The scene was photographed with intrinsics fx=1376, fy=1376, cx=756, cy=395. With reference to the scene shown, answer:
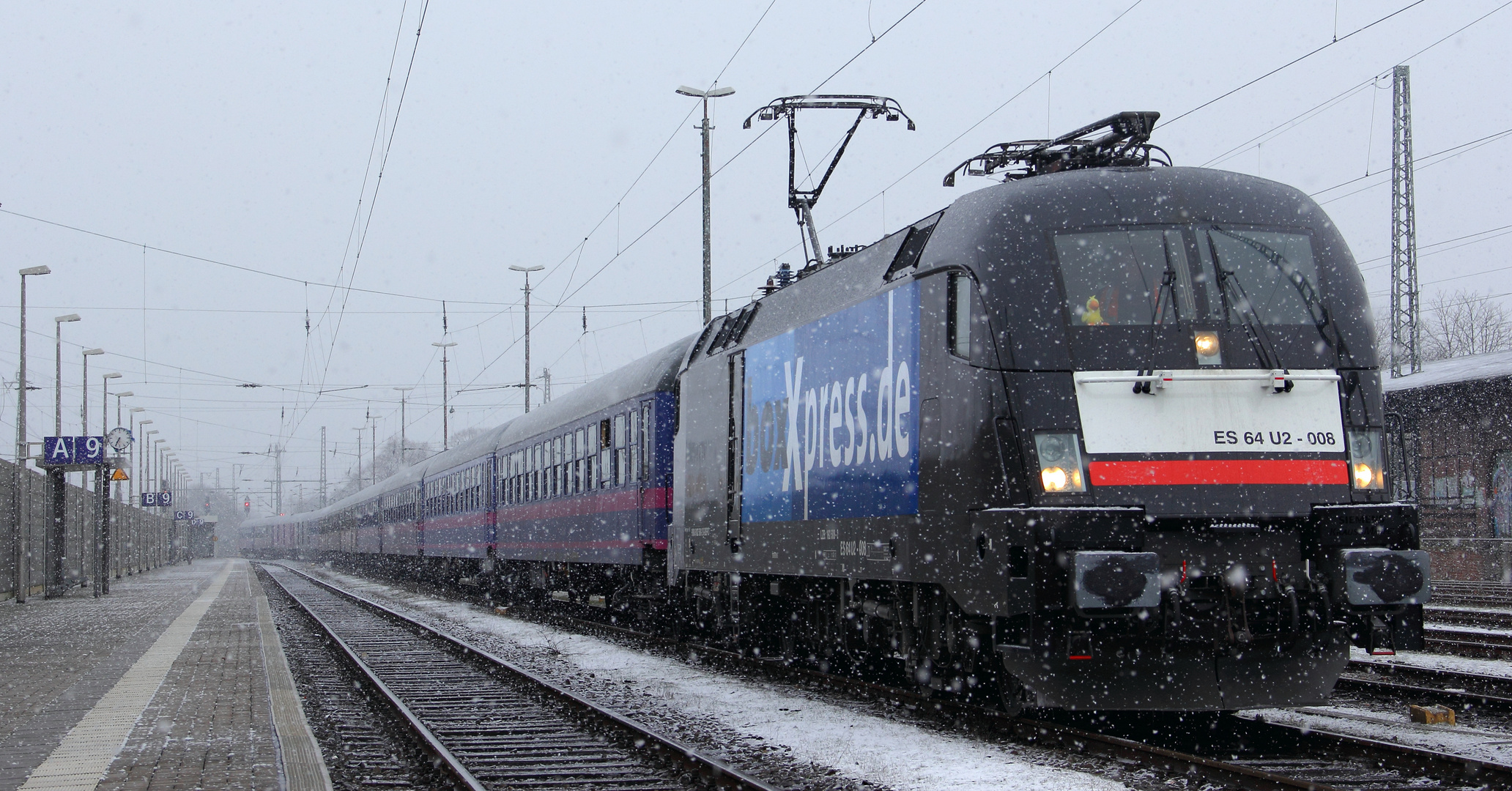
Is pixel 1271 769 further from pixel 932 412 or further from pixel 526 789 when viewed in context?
pixel 526 789

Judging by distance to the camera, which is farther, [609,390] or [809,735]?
[609,390]

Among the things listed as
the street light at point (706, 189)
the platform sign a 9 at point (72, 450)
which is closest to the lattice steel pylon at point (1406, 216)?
the street light at point (706, 189)

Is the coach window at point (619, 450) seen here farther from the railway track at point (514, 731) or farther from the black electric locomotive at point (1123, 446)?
the black electric locomotive at point (1123, 446)

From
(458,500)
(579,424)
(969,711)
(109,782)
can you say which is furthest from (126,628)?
(969,711)

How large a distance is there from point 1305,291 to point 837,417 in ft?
10.9

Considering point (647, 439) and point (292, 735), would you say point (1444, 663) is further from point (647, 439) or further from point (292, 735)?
point (292, 735)

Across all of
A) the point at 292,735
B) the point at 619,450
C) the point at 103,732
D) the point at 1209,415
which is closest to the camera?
the point at 1209,415

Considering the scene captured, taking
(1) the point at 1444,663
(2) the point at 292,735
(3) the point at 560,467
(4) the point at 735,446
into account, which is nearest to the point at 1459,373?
(1) the point at 1444,663

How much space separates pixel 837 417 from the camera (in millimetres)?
9852

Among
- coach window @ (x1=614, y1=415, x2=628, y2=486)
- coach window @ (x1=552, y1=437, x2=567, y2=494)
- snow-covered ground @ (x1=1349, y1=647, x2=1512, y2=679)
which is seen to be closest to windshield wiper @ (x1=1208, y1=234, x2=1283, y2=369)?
snow-covered ground @ (x1=1349, y1=647, x2=1512, y2=679)

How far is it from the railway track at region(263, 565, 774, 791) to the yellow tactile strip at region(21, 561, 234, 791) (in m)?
1.86

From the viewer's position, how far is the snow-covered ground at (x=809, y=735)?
278 inches

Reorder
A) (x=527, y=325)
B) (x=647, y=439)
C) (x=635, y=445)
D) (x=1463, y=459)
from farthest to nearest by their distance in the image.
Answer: (x=527, y=325) < (x=1463, y=459) < (x=635, y=445) < (x=647, y=439)

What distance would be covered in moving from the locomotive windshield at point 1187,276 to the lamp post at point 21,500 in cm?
2514
